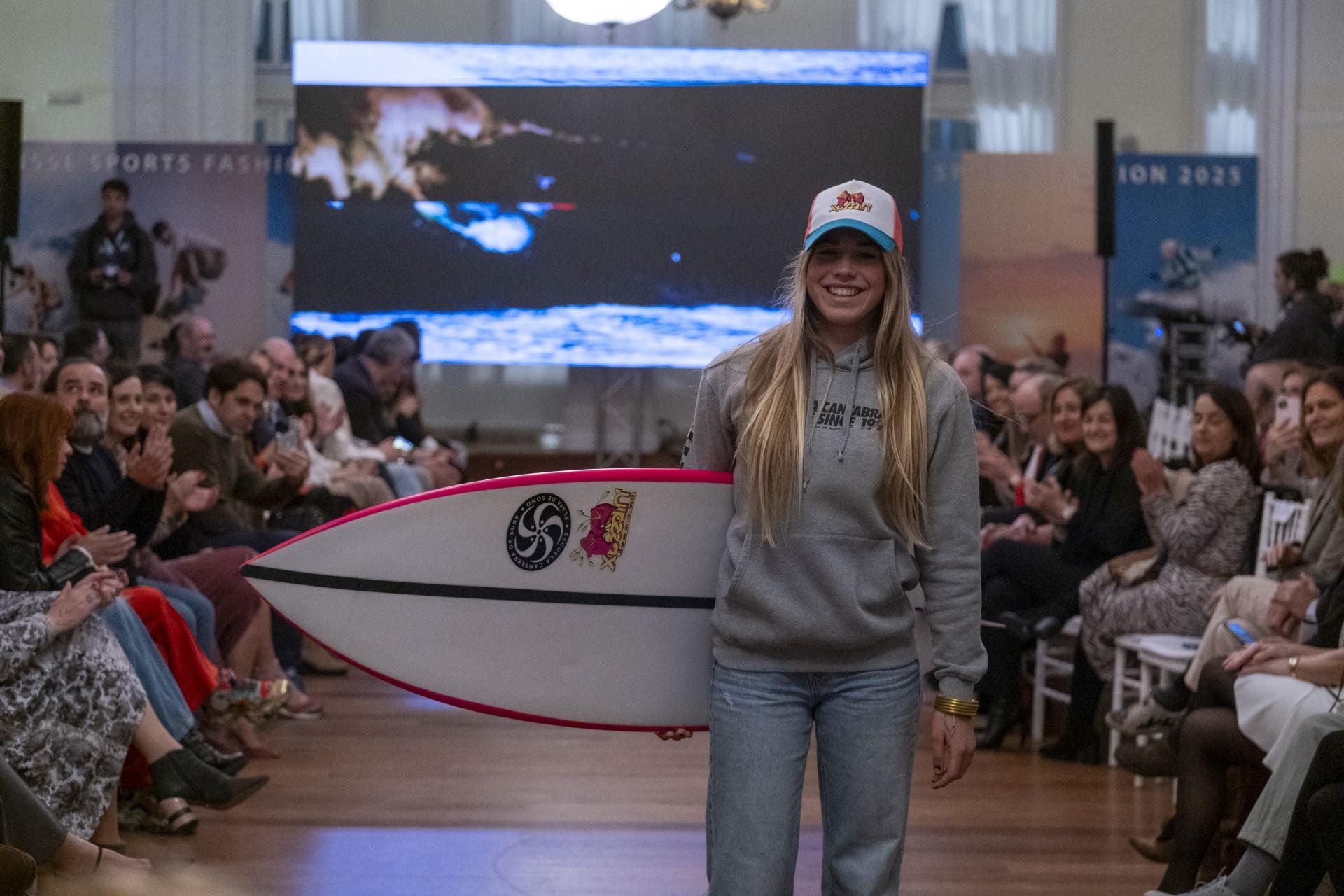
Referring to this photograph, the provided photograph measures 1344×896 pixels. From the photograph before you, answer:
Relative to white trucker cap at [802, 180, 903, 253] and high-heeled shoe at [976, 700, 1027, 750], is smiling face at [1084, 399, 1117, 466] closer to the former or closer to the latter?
high-heeled shoe at [976, 700, 1027, 750]

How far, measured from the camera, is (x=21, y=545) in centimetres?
313

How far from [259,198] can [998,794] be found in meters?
6.43

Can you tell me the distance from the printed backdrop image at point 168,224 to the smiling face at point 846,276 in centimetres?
741

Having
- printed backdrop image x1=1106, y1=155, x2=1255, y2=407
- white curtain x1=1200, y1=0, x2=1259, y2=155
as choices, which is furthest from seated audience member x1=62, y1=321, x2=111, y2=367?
white curtain x1=1200, y1=0, x2=1259, y2=155

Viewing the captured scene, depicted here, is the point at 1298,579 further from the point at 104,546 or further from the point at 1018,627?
the point at 104,546

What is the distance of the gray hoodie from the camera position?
6.19 feet

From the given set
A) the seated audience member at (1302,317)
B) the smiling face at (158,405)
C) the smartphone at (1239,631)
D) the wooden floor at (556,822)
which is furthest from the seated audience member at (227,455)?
the seated audience member at (1302,317)

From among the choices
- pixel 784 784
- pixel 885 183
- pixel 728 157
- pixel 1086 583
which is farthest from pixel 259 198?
pixel 784 784

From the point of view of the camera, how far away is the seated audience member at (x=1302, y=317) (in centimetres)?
745

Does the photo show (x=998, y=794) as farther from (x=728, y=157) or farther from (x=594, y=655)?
(x=728, y=157)

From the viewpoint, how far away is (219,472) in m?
4.77

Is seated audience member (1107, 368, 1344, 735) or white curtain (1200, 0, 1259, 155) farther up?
white curtain (1200, 0, 1259, 155)

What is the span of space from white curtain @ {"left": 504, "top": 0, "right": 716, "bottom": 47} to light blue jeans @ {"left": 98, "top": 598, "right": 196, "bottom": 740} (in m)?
6.85

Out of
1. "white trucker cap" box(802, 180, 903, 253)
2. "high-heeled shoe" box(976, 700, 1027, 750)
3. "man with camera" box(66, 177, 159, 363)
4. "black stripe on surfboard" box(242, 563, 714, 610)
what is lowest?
"high-heeled shoe" box(976, 700, 1027, 750)
